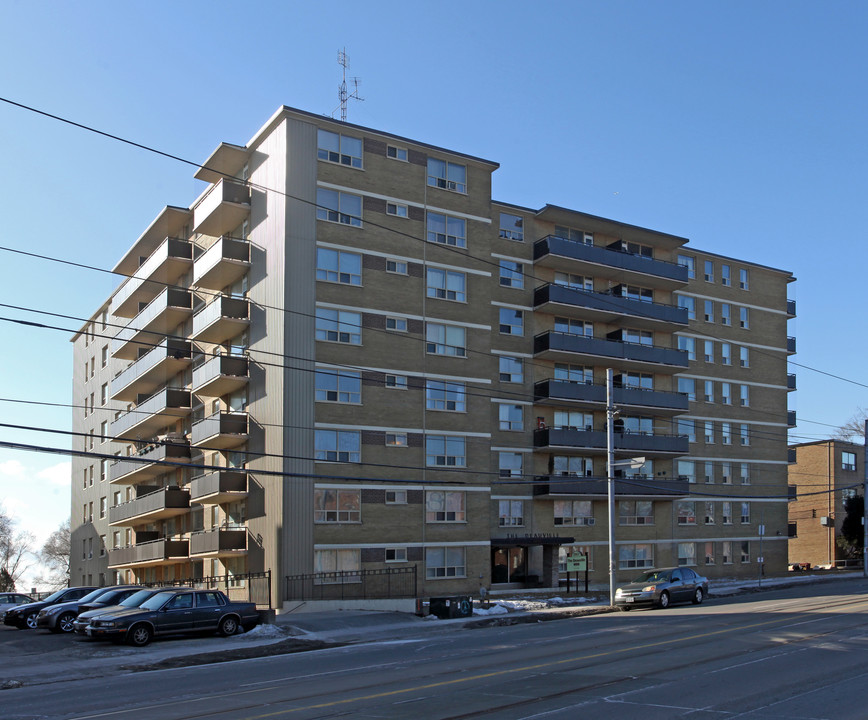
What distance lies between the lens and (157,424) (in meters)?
49.6

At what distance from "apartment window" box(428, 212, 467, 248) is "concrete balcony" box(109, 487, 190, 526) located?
18077 mm

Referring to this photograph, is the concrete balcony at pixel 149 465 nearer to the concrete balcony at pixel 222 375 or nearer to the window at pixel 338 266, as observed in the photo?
the concrete balcony at pixel 222 375

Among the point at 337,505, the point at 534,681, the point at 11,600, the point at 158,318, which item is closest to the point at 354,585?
the point at 337,505

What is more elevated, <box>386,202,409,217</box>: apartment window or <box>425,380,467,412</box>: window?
<box>386,202,409,217</box>: apartment window

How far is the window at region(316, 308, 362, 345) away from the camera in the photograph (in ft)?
123

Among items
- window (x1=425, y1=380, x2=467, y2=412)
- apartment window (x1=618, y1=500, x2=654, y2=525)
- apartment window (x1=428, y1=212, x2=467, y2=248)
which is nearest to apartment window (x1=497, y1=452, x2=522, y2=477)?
window (x1=425, y1=380, x2=467, y2=412)

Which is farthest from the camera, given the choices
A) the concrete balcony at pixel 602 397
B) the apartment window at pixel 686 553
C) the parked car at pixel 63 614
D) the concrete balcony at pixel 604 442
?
the apartment window at pixel 686 553

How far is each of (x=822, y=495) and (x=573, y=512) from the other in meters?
34.6

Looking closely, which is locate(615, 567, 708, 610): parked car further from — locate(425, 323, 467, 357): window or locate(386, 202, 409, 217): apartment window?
locate(386, 202, 409, 217): apartment window

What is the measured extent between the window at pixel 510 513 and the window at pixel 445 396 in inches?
256

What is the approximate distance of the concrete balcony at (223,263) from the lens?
132ft

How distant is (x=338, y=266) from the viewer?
38312 mm

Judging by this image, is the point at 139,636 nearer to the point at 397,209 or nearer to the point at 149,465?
the point at 397,209

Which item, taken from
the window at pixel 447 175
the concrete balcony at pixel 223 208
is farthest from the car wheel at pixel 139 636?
the window at pixel 447 175
